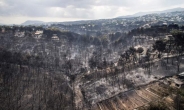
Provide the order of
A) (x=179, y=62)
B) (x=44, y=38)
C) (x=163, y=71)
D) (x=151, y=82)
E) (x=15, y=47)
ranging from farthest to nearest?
(x=44, y=38) → (x=15, y=47) → (x=179, y=62) → (x=163, y=71) → (x=151, y=82)

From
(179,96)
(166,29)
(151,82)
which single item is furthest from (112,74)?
(166,29)

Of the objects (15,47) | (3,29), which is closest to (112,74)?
(15,47)

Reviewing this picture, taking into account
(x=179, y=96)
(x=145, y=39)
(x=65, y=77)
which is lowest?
(x=65, y=77)

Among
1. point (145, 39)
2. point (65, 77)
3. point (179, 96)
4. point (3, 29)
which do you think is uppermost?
point (3, 29)

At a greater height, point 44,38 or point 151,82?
point 44,38

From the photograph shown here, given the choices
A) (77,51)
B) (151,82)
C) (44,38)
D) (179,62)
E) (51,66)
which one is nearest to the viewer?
(151,82)

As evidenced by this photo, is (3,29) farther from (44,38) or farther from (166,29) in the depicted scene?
(166,29)

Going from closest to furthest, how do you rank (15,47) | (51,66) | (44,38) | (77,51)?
(51,66) → (15,47) → (77,51) → (44,38)

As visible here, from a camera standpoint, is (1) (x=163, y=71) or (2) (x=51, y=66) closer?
(1) (x=163, y=71)

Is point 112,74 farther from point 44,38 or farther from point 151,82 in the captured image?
point 44,38
